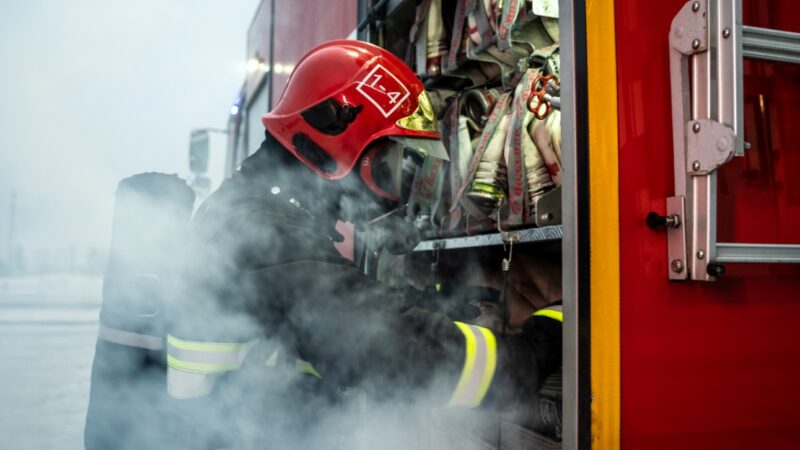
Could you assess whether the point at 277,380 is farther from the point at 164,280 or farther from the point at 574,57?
the point at 574,57

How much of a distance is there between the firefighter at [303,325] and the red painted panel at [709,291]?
34cm

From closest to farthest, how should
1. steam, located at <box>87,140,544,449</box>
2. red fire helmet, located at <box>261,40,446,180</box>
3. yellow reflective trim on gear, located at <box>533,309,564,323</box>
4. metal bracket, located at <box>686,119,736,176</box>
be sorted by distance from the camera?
metal bracket, located at <box>686,119,736,176</box>, steam, located at <box>87,140,544,449</box>, yellow reflective trim on gear, located at <box>533,309,564,323</box>, red fire helmet, located at <box>261,40,446,180</box>

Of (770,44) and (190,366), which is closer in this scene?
(770,44)

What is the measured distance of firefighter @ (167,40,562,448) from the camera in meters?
1.35

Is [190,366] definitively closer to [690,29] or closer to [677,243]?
[677,243]

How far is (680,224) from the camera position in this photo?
3.54 ft

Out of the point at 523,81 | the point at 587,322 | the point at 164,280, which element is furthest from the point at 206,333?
the point at 523,81

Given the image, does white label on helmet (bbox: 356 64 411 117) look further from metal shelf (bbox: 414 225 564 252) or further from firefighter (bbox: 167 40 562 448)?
metal shelf (bbox: 414 225 564 252)

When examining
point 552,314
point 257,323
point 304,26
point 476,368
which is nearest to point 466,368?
point 476,368

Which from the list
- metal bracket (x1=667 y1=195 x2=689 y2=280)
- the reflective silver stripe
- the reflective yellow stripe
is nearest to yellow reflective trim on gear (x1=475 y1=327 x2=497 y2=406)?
the reflective yellow stripe

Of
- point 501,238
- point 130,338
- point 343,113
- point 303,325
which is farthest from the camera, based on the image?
point 501,238

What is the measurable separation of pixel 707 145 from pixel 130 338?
139 cm

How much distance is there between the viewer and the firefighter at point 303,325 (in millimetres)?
1354

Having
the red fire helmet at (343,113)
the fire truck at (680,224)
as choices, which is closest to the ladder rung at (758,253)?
the fire truck at (680,224)
